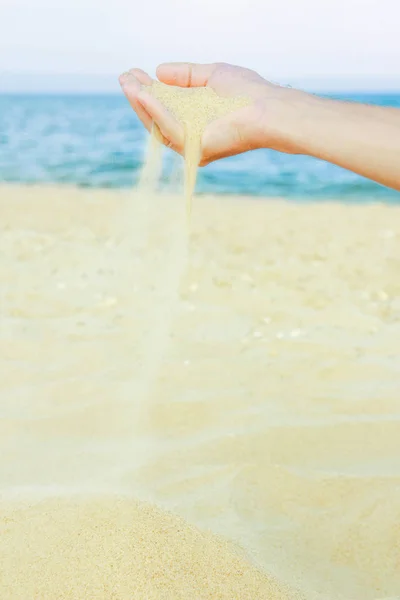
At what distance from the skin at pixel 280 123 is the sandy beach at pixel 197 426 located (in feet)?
0.80

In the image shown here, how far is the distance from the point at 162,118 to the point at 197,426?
1.03 metres

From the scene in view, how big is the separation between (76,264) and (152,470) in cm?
262

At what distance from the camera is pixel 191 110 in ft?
5.71

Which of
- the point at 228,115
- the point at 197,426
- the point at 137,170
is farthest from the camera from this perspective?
the point at 137,170

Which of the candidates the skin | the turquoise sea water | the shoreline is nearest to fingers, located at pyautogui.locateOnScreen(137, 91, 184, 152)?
the skin

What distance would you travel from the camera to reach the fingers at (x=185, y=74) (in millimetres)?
1786

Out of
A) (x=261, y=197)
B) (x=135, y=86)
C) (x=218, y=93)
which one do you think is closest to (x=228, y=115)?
(x=218, y=93)

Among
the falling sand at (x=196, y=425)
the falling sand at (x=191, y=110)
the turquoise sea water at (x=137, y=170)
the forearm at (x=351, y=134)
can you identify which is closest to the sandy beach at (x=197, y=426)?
the falling sand at (x=196, y=425)

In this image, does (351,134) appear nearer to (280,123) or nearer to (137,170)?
(280,123)

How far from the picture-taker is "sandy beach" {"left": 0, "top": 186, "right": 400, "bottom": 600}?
1.51 m

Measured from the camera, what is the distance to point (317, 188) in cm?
1002

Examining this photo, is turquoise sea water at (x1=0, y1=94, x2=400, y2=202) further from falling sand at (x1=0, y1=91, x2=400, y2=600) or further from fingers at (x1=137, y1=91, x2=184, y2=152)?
fingers at (x1=137, y1=91, x2=184, y2=152)

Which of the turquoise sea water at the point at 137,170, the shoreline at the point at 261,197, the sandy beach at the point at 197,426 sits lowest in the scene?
the turquoise sea water at the point at 137,170

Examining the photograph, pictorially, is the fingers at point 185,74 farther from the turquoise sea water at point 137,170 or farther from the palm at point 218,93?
the turquoise sea water at point 137,170
